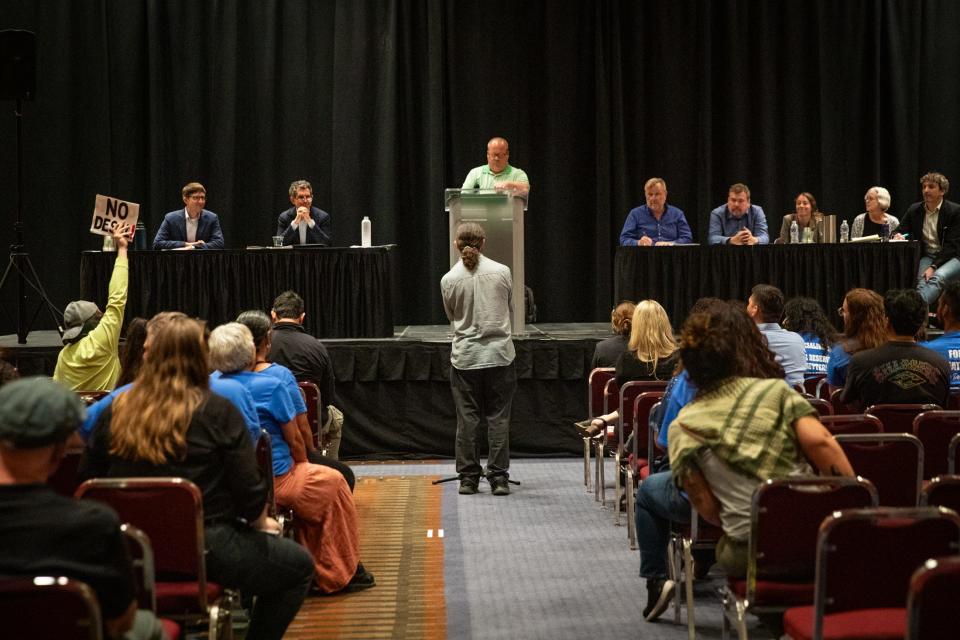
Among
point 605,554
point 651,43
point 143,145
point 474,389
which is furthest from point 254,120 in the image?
point 605,554

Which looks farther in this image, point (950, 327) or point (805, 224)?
point (805, 224)

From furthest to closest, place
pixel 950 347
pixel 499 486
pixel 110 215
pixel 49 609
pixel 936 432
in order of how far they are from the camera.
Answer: pixel 110 215
pixel 499 486
pixel 950 347
pixel 936 432
pixel 49 609

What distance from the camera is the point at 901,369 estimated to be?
201 inches

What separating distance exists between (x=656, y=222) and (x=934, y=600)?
25.0 ft

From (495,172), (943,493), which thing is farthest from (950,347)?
(495,172)

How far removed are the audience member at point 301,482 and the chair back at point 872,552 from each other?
247cm

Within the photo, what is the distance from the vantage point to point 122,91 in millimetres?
11695

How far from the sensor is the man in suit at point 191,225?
9375 millimetres

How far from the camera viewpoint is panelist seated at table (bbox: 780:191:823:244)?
927cm

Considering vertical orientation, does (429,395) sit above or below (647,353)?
Result: below

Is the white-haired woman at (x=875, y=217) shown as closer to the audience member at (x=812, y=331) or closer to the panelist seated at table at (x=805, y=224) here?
the panelist seated at table at (x=805, y=224)

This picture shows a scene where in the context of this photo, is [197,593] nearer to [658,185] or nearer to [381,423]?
[381,423]

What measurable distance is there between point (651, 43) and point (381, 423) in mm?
5415

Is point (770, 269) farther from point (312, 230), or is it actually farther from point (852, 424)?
point (852, 424)
